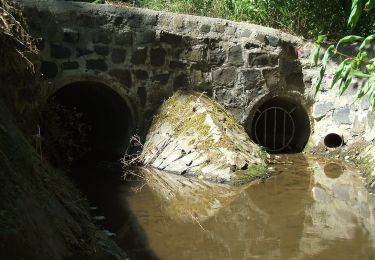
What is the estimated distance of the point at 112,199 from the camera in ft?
15.3

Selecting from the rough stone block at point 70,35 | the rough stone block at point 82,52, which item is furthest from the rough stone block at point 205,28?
the rough stone block at point 70,35

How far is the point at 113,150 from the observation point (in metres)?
6.87

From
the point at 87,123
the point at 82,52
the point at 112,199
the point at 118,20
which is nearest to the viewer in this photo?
the point at 112,199

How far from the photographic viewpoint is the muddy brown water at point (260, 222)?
337 centimetres

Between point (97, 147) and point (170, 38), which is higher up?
point (170, 38)

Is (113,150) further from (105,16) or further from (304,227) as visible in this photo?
(304,227)

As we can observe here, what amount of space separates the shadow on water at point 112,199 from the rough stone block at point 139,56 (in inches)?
50.6

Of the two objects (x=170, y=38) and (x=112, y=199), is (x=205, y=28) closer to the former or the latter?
(x=170, y=38)

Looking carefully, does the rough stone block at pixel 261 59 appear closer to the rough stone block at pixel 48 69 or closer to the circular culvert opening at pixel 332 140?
the circular culvert opening at pixel 332 140

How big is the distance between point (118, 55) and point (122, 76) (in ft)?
0.85

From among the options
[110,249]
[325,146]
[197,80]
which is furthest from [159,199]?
[325,146]

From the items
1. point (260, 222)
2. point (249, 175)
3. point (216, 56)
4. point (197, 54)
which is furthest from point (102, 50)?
point (260, 222)

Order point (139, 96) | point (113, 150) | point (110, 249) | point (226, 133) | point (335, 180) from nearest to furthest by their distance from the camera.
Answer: point (110, 249) → point (335, 180) → point (226, 133) → point (139, 96) → point (113, 150)

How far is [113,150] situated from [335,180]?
300 centimetres
